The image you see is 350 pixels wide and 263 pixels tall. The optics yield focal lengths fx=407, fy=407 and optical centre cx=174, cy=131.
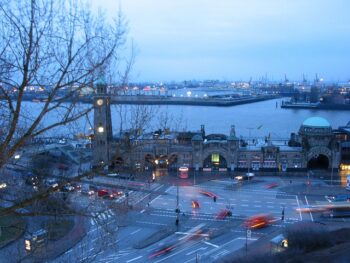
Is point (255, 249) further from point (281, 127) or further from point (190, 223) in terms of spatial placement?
point (281, 127)

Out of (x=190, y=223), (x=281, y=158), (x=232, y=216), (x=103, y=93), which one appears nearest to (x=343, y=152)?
(x=281, y=158)

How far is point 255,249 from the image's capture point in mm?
12570

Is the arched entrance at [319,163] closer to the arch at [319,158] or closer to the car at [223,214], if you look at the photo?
the arch at [319,158]

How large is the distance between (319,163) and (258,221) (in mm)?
10897

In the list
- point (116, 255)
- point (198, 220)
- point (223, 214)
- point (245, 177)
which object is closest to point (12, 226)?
point (116, 255)

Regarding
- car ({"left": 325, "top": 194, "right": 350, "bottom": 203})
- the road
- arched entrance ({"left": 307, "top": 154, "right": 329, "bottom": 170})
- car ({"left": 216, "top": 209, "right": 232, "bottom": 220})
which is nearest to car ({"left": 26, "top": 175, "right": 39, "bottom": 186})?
the road

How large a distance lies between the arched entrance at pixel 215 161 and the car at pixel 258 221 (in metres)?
8.18

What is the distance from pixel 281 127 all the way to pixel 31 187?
48417mm

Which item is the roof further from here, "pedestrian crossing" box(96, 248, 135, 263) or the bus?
A: the bus

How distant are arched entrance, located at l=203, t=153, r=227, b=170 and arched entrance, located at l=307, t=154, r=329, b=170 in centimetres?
509

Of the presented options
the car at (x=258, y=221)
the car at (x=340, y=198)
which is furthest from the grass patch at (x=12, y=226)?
the car at (x=340, y=198)

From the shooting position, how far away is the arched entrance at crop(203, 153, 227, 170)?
78.7 ft

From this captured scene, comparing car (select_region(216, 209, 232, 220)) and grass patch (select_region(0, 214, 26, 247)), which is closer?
grass patch (select_region(0, 214, 26, 247))

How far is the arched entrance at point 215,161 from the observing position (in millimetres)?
24000
